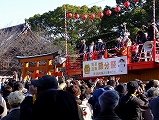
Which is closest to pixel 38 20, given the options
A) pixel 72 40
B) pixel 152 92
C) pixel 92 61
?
pixel 72 40

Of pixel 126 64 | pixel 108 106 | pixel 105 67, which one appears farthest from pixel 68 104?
pixel 105 67

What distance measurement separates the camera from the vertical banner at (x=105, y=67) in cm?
1596

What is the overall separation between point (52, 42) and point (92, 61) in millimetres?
16654

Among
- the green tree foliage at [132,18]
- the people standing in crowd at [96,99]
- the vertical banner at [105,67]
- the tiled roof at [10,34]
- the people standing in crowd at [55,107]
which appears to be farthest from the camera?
the tiled roof at [10,34]

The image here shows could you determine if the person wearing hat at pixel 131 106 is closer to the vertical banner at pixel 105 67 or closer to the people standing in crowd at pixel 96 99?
the people standing in crowd at pixel 96 99

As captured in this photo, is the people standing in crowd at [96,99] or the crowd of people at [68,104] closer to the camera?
the crowd of people at [68,104]

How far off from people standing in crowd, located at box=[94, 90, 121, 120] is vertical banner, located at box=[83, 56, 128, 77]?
12.0 meters

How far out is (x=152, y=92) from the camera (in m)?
5.57

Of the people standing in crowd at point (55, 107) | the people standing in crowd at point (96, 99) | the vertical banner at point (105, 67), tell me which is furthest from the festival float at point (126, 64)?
the people standing in crowd at point (55, 107)

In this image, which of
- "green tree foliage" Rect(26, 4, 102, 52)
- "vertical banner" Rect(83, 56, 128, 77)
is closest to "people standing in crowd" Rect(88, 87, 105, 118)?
"vertical banner" Rect(83, 56, 128, 77)

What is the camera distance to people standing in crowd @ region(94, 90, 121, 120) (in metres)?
3.67

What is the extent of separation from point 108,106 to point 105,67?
13144mm

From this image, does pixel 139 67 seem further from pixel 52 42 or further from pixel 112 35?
pixel 52 42

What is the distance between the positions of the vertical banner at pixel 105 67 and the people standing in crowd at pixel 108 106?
12.0m
